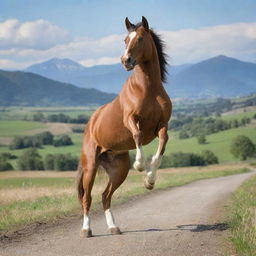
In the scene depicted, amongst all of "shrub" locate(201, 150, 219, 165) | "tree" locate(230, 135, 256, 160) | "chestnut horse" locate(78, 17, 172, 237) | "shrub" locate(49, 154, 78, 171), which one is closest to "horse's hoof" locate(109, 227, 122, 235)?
"chestnut horse" locate(78, 17, 172, 237)

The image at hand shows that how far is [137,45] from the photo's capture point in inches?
328

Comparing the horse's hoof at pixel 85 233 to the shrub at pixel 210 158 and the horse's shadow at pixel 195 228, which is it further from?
the shrub at pixel 210 158

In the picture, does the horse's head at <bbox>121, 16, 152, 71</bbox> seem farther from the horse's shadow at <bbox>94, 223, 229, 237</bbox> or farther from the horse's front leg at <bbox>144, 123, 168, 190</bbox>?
the horse's shadow at <bbox>94, 223, 229, 237</bbox>

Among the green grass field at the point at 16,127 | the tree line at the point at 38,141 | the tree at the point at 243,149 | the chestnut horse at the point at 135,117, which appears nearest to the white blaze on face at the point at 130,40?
the chestnut horse at the point at 135,117

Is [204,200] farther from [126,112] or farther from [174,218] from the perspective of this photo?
[126,112]

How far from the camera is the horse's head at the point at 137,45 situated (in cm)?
806

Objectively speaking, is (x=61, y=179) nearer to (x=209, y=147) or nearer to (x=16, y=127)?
(x=209, y=147)

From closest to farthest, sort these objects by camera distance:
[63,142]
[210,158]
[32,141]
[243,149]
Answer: [243,149]
[210,158]
[63,142]
[32,141]

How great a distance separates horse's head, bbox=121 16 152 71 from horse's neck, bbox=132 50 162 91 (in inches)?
5.3

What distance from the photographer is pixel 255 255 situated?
644cm

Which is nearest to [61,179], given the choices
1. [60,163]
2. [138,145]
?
[60,163]

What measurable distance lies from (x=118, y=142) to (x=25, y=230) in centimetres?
292

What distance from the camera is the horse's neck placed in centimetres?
863

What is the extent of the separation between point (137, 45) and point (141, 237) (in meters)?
3.45
